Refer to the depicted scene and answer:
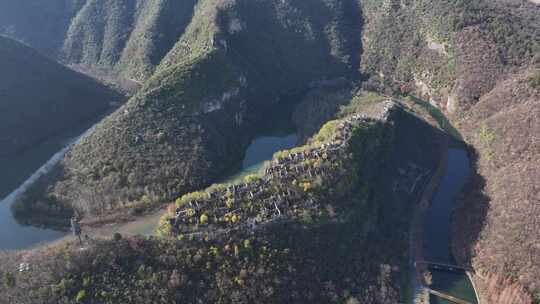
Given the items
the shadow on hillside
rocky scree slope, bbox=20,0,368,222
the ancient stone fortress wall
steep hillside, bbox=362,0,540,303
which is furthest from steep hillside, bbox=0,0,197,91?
the shadow on hillside

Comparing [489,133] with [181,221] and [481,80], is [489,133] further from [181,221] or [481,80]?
[181,221]

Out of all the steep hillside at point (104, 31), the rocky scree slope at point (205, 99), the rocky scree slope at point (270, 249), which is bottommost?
the rocky scree slope at point (270, 249)

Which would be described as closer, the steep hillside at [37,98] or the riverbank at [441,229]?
the riverbank at [441,229]

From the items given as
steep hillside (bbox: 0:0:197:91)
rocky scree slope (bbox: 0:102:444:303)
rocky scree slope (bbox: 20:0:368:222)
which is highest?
steep hillside (bbox: 0:0:197:91)

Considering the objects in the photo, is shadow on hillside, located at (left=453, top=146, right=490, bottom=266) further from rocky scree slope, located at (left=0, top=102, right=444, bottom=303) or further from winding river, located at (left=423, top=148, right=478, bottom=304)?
rocky scree slope, located at (left=0, top=102, right=444, bottom=303)

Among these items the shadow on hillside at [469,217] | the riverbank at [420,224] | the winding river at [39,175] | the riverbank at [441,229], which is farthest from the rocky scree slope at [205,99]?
the shadow on hillside at [469,217]

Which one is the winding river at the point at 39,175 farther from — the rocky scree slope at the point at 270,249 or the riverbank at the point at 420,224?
the riverbank at the point at 420,224

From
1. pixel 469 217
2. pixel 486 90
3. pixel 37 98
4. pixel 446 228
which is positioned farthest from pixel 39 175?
pixel 486 90

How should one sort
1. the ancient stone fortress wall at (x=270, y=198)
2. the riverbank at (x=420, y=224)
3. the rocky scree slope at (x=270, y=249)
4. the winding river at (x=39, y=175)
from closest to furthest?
1. the rocky scree slope at (x=270, y=249)
2. the ancient stone fortress wall at (x=270, y=198)
3. the riverbank at (x=420, y=224)
4. the winding river at (x=39, y=175)
